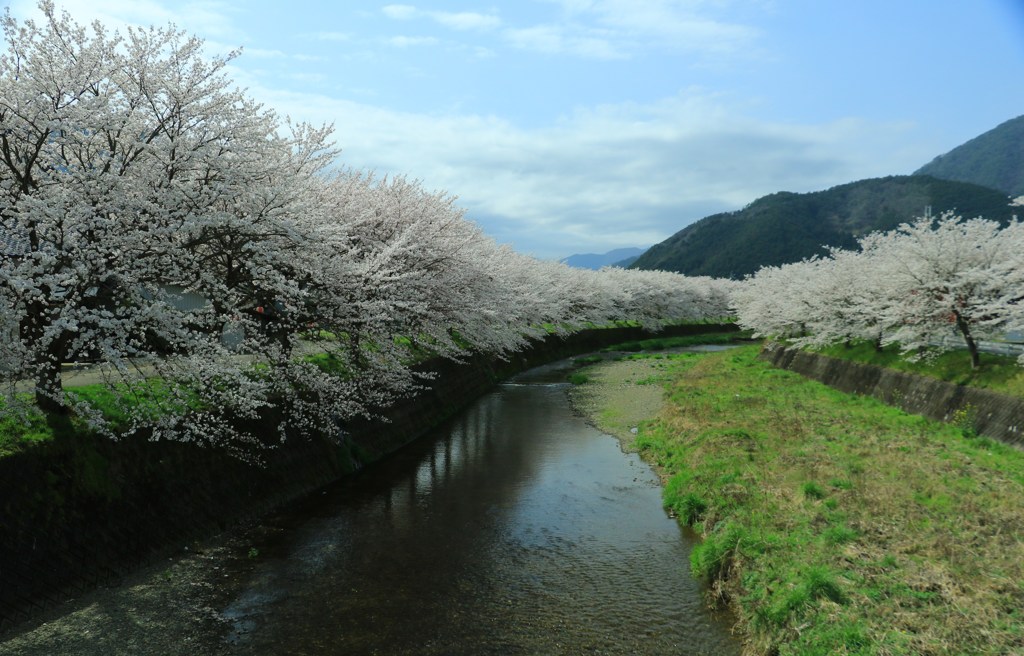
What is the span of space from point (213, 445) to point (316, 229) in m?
5.70

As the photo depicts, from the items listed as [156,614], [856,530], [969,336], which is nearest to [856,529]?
[856,530]

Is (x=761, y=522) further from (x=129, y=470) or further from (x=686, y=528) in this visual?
(x=129, y=470)

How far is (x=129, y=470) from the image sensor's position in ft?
41.9

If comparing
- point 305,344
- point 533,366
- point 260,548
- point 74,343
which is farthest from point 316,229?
point 533,366

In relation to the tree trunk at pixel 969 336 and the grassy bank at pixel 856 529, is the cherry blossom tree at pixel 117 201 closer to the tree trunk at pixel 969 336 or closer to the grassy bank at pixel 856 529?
the grassy bank at pixel 856 529

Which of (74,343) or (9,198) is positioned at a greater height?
(9,198)

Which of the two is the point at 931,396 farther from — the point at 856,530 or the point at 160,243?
the point at 160,243

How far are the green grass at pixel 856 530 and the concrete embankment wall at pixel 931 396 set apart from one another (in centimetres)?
80

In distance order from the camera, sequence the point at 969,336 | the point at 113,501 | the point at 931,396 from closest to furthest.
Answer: the point at 113,501, the point at 969,336, the point at 931,396

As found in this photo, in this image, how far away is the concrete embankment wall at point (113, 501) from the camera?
33.7 feet

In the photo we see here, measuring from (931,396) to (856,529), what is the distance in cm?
1308

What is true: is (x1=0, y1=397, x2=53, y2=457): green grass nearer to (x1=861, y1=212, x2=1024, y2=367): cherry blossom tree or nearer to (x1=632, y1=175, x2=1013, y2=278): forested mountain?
(x1=861, y1=212, x2=1024, y2=367): cherry blossom tree

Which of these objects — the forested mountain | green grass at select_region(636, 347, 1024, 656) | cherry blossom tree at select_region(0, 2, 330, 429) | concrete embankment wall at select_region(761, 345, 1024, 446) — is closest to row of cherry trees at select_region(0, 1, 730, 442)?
cherry blossom tree at select_region(0, 2, 330, 429)

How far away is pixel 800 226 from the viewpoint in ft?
594
